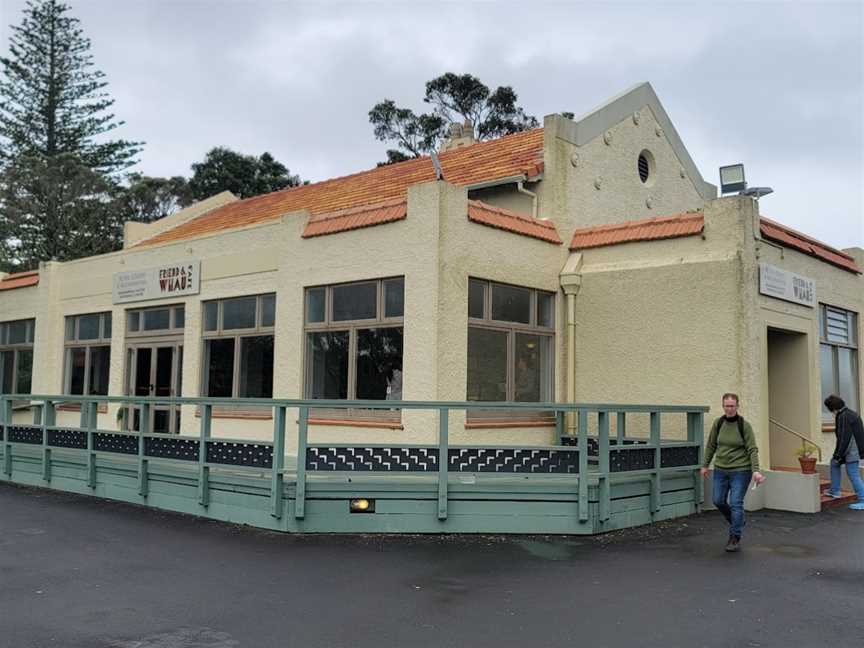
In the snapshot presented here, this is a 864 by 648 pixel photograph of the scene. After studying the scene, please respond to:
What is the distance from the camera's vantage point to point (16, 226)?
106 feet

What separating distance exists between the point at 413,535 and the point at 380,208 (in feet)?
15.9

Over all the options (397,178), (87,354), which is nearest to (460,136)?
(397,178)

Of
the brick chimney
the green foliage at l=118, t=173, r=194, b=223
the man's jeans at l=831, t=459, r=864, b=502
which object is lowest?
the man's jeans at l=831, t=459, r=864, b=502

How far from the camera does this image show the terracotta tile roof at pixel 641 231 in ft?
39.3

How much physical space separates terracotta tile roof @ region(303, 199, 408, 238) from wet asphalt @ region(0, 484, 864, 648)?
4568 mm

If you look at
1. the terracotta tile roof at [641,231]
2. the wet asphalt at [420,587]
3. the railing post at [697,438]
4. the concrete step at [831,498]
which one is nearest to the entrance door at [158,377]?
the wet asphalt at [420,587]

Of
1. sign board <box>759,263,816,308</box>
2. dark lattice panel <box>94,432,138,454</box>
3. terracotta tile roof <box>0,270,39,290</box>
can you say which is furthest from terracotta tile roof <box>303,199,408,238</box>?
terracotta tile roof <box>0,270,39,290</box>

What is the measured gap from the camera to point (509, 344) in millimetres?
12156

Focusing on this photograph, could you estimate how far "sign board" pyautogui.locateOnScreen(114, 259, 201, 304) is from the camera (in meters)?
14.9

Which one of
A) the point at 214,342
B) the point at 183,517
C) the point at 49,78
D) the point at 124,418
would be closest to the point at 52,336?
the point at 124,418

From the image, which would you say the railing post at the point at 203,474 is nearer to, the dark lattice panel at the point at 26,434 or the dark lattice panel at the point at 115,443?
the dark lattice panel at the point at 115,443

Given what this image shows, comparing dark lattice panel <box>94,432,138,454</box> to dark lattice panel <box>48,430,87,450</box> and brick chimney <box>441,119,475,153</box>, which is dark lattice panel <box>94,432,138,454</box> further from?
brick chimney <box>441,119,475,153</box>

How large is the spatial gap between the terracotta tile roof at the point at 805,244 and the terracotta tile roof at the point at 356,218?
5.14 m

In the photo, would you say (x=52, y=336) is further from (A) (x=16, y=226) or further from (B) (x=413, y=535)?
(A) (x=16, y=226)
